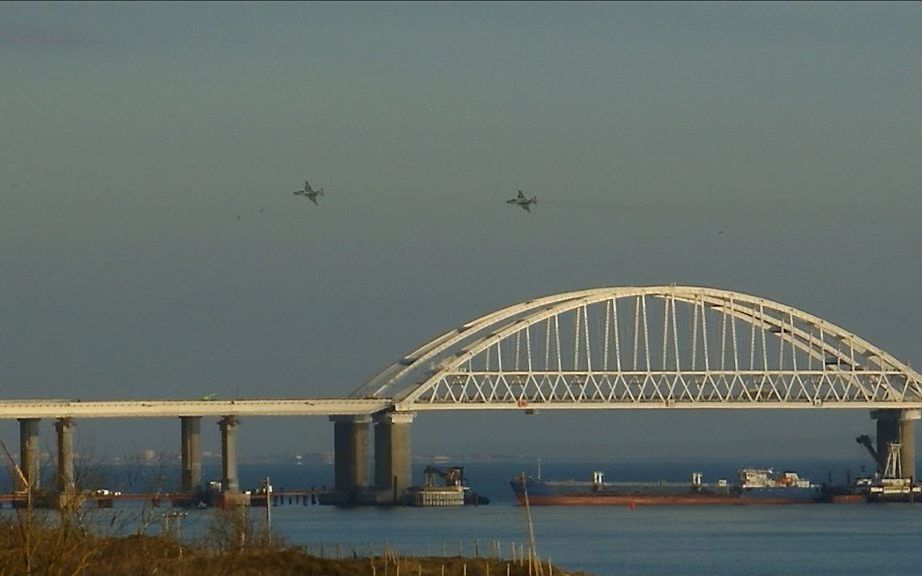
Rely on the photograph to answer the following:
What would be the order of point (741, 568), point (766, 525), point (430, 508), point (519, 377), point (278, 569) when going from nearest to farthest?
1. point (278, 569)
2. point (741, 568)
3. point (766, 525)
4. point (430, 508)
5. point (519, 377)

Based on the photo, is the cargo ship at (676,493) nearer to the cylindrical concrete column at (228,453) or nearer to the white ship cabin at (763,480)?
the white ship cabin at (763,480)

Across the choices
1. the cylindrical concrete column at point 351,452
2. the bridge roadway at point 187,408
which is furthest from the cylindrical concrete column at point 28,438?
the cylindrical concrete column at point 351,452

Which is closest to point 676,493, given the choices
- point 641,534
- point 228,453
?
point 228,453

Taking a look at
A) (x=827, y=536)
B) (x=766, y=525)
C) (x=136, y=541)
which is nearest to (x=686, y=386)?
(x=766, y=525)

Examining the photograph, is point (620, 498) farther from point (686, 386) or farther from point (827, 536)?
point (827, 536)

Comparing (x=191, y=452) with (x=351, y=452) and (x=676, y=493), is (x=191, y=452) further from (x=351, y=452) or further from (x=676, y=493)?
(x=676, y=493)

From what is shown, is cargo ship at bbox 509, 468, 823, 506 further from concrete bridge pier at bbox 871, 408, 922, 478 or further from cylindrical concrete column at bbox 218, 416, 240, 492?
cylindrical concrete column at bbox 218, 416, 240, 492
